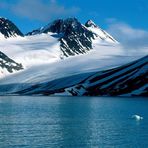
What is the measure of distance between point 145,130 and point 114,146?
75.7 ft

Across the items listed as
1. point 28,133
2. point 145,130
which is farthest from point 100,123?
point 28,133

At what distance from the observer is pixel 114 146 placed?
8562 centimetres

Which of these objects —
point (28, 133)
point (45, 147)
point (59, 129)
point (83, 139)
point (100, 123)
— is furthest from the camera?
point (100, 123)

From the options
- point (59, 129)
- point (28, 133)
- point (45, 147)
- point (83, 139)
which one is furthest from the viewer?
point (59, 129)

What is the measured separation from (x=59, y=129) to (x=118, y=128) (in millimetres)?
12994

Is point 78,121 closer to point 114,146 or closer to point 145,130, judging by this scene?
point 145,130

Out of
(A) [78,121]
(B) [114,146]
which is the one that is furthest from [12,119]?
(B) [114,146]

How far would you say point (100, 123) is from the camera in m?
121

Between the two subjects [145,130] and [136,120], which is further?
[136,120]

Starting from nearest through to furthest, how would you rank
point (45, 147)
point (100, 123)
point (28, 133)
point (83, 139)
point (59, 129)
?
1. point (45, 147)
2. point (83, 139)
3. point (28, 133)
4. point (59, 129)
5. point (100, 123)

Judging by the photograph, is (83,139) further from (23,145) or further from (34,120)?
(34,120)

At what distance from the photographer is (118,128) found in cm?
10925

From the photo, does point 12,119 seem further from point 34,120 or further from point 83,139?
point 83,139

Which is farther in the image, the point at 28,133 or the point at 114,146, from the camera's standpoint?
the point at 28,133
